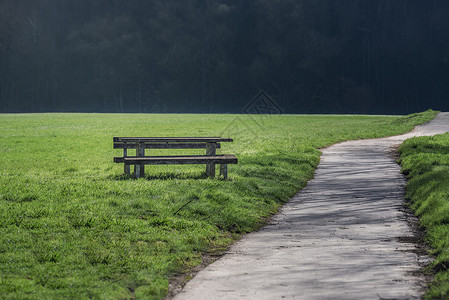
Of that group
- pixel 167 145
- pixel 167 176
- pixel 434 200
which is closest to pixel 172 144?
pixel 167 145

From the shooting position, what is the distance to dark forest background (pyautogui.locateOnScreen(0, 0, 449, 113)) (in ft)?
360

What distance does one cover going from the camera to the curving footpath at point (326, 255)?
18.0 feet

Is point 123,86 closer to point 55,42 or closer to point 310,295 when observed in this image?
point 55,42

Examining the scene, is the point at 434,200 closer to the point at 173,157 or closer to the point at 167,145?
the point at 173,157

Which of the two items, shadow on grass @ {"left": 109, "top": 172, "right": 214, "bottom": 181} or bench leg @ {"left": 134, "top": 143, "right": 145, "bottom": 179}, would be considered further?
shadow on grass @ {"left": 109, "top": 172, "right": 214, "bottom": 181}

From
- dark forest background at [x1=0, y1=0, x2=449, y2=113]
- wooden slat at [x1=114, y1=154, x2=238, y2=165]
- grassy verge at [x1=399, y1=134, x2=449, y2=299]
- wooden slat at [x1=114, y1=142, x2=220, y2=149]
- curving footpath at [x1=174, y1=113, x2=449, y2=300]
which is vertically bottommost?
curving footpath at [x1=174, y1=113, x2=449, y2=300]

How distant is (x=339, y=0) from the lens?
376ft

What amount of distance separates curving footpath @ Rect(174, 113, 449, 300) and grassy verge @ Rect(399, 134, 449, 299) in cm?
23

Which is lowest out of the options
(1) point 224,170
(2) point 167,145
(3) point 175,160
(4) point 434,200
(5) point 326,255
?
(5) point 326,255

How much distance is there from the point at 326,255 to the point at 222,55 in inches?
4361

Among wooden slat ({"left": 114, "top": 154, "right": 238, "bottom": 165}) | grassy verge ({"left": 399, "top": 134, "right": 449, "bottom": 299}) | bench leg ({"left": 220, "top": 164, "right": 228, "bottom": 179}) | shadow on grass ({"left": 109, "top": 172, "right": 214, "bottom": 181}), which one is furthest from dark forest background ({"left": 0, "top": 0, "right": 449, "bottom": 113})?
wooden slat ({"left": 114, "top": 154, "right": 238, "bottom": 165})

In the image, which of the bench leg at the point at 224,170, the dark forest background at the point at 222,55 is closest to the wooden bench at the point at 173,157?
the bench leg at the point at 224,170

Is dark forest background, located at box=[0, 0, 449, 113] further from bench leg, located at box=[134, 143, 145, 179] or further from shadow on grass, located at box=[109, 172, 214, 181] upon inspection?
bench leg, located at box=[134, 143, 145, 179]

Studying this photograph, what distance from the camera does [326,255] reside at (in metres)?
6.79
